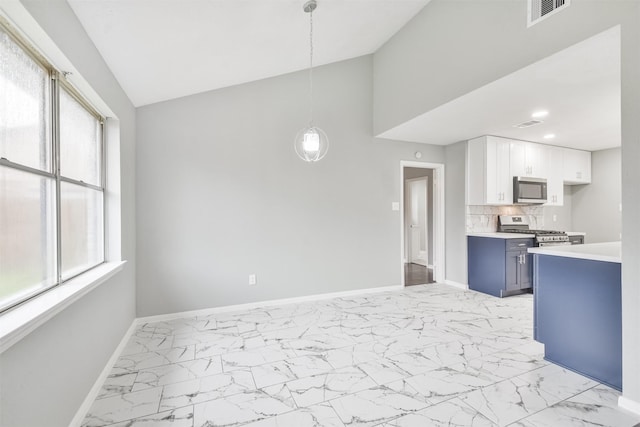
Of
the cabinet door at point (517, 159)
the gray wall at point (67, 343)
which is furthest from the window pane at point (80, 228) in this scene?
the cabinet door at point (517, 159)

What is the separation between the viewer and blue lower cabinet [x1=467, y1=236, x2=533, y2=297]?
424 centimetres

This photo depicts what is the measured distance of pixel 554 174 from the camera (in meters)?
5.05

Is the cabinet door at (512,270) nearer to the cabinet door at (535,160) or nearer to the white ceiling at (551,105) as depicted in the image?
the cabinet door at (535,160)

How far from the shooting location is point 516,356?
257 centimetres

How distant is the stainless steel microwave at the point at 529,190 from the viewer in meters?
4.66

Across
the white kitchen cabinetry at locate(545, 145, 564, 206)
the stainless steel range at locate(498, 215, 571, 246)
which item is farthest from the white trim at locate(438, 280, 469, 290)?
the white kitchen cabinetry at locate(545, 145, 564, 206)

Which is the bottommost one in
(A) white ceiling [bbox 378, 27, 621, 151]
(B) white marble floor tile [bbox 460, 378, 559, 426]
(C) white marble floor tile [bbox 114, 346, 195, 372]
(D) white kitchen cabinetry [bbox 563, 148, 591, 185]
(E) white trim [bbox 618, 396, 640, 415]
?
(B) white marble floor tile [bbox 460, 378, 559, 426]

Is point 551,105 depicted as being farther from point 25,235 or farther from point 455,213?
point 25,235

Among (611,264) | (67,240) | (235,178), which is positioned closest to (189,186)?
(235,178)

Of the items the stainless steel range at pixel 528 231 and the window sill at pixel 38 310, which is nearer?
the window sill at pixel 38 310

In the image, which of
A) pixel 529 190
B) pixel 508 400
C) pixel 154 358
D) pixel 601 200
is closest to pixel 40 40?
pixel 154 358

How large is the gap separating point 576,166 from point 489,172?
2.19 metres

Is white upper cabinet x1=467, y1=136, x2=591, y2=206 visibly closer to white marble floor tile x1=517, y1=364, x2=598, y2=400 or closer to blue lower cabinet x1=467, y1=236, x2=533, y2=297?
blue lower cabinet x1=467, y1=236, x2=533, y2=297

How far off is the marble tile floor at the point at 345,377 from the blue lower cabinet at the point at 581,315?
13cm
